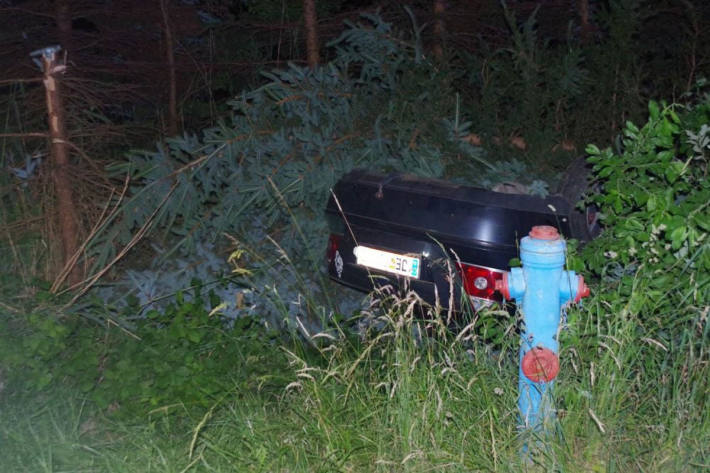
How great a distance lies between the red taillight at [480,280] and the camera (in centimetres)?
456

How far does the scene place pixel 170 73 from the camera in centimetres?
916

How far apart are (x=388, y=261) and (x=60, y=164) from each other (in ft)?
9.58

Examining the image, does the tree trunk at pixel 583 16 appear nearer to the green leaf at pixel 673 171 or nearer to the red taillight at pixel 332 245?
the red taillight at pixel 332 245

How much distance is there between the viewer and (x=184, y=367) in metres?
4.42

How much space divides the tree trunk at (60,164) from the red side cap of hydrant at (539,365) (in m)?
3.89

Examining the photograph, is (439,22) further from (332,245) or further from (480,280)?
(480,280)

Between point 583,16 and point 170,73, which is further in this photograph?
point 583,16

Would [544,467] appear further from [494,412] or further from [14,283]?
[14,283]

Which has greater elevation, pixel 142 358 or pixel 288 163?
pixel 288 163

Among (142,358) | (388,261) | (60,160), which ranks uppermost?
(60,160)

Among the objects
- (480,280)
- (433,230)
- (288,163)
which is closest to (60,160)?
(288,163)

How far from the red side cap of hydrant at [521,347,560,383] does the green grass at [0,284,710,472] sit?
0.17m

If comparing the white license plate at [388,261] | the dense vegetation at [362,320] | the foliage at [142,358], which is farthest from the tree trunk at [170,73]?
the white license plate at [388,261]

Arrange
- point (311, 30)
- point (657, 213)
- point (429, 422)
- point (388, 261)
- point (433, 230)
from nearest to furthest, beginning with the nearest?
point (429, 422)
point (657, 213)
point (433, 230)
point (388, 261)
point (311, 30)
